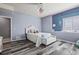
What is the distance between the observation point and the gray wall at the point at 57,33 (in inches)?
64.5

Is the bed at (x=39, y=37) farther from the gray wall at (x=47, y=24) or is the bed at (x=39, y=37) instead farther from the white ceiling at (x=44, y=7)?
the white ceiling at (x=44, y=7)

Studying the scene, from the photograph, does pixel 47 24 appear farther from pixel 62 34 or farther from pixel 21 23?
pixel 21 23

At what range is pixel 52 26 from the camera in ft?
5.95

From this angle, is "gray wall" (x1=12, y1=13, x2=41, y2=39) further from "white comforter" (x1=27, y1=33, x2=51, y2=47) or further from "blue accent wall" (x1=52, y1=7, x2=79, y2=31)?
"blue accent wall" (x1=52, y1=7, x2=79, y2=31)

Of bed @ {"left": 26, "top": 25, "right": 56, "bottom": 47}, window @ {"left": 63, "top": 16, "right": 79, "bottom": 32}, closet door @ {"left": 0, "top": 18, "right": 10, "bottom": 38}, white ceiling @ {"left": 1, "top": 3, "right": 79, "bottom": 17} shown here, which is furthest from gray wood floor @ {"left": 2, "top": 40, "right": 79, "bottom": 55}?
white ceiling @ {"left": 1, "top": 3, "right": 79, "bottom": 17}

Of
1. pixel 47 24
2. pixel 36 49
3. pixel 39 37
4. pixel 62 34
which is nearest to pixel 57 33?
pixel 62 34

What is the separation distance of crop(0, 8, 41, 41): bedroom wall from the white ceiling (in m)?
0.10

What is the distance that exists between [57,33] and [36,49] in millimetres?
599

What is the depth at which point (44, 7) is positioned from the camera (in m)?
1.68


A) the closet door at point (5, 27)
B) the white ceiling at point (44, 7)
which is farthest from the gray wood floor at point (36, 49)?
the white ceiling at point (44, 7)

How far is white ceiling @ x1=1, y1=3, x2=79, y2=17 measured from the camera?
1.62 m

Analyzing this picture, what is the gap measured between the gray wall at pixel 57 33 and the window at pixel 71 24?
0.09m

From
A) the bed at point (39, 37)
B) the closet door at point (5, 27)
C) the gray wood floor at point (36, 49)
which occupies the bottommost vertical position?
the gray wood floor at point (36, 49)

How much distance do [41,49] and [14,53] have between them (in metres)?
0.57
